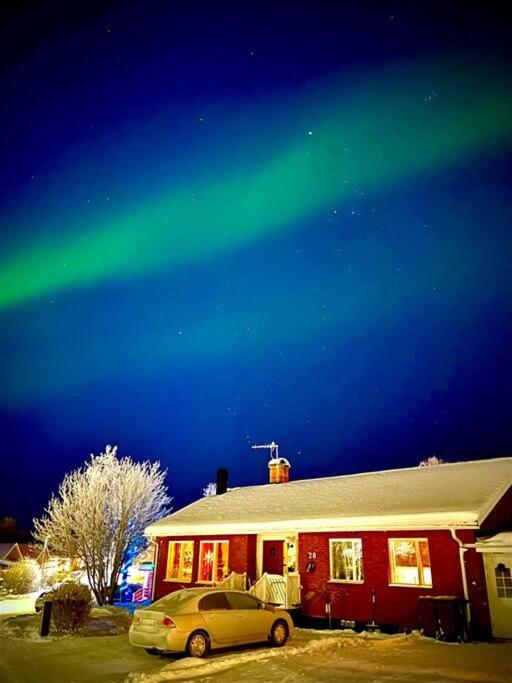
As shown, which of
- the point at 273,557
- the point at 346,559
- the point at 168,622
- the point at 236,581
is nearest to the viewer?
the point at 168,622

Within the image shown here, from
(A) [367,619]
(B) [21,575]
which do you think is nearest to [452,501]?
(A) [367,619]

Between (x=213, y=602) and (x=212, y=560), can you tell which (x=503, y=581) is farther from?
(x=212, y=560)

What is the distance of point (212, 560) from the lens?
2081 cm

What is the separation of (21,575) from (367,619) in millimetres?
29301

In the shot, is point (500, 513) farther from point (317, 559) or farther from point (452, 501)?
point (317, 559)

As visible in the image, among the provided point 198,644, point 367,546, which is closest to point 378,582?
point 367,546

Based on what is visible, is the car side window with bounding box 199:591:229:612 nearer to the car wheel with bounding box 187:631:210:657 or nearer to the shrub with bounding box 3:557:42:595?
the car wheel with bounding box 187:631:210:657

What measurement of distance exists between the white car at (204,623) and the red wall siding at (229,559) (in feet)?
20.6

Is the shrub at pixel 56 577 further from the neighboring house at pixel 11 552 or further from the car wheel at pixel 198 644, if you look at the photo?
the car wheel at pixel 198 644

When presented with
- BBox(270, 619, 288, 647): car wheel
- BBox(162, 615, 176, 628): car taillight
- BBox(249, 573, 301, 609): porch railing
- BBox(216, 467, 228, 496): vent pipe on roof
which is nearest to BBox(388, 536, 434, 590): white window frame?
BBox(249, 573, 301, 609): porch railing

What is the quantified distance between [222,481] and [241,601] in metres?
15.3

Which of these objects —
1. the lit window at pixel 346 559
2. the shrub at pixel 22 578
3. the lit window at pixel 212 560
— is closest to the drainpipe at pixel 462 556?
the lit window at pixel 346 559

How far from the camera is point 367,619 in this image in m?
15.8

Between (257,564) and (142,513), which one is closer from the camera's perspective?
(257,564)
